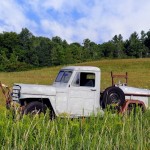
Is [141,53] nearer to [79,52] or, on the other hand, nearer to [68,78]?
[79,52]

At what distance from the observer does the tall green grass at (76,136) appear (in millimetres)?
4215

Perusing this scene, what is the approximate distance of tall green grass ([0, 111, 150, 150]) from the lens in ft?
13.8

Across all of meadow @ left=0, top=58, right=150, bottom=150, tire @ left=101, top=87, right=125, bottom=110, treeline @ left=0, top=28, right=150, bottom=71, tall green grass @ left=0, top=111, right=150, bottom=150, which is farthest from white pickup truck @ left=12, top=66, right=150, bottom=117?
treeline @ left=0, top=28, right=150, bottom=71

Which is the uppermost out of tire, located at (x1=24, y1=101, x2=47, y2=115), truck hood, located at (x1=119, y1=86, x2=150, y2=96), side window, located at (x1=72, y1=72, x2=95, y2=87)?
side window, located at (x1=72, y1=72, x2=95, y2=87)

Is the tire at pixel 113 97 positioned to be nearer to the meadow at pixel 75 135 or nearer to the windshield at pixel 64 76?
the windshield at pixel 64 76

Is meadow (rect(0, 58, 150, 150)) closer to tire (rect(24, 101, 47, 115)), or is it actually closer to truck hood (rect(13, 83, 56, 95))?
tire (rect(24, 101, 47, 115))

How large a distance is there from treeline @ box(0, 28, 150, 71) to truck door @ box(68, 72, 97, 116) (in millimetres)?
105270

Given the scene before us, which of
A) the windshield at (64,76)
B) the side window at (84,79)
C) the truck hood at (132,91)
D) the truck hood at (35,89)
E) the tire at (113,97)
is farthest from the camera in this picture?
the truck hood at (132,91)

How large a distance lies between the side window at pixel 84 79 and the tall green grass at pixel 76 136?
5.79 metres

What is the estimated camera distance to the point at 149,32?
416 ft

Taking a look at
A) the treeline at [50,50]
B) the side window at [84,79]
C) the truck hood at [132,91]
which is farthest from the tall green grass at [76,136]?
the treeline at [50,50]

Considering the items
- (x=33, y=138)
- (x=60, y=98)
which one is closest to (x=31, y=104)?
(x=60, y=98)

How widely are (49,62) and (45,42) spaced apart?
16908 mm

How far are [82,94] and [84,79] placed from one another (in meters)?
0.51
